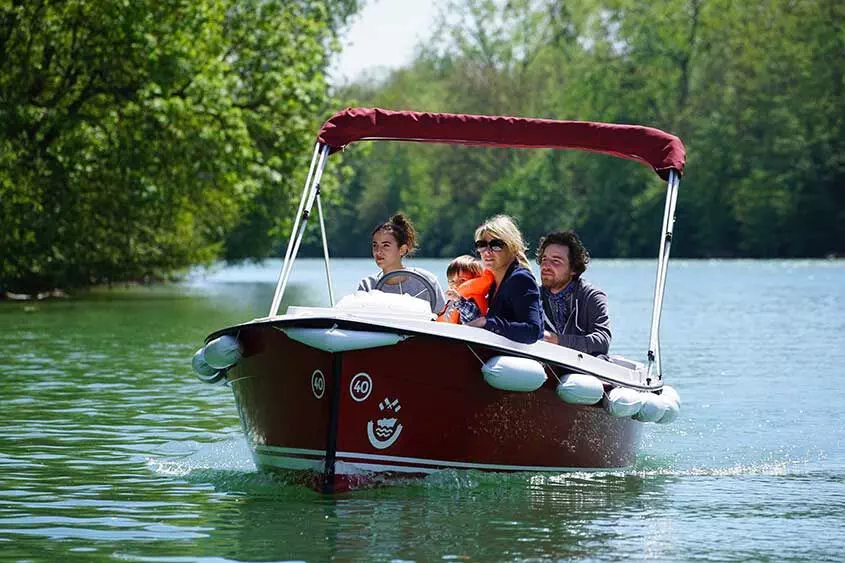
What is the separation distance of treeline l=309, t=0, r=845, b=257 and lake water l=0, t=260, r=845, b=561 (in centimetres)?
5553

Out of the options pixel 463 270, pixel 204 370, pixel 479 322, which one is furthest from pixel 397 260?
pixel 204 370

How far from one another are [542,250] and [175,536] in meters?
4.03

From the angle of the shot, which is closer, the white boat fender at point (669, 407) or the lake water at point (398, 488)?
the lake water at point (398, 488)

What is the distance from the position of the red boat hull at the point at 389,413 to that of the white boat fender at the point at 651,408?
1.77ft

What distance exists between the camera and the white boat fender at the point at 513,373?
33.8 feet

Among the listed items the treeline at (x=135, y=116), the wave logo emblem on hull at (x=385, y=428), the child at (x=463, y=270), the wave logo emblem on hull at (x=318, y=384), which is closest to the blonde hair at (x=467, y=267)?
the child at (x=463, y=270)

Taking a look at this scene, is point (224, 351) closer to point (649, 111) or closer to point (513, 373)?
point (513, 373)

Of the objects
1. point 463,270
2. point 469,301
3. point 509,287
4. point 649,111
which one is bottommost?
point 469,301

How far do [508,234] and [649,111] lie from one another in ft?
244

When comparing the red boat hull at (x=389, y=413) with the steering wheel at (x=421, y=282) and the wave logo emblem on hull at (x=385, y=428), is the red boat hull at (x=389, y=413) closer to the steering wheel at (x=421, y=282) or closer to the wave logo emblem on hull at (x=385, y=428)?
the wave logo emblem on hull at (x=385, y=428)

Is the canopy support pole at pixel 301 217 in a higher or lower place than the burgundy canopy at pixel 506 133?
lower

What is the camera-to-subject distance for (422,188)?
94688mm

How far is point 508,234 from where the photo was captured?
1085 cm

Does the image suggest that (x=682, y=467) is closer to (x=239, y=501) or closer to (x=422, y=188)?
(x=239, y=501)
